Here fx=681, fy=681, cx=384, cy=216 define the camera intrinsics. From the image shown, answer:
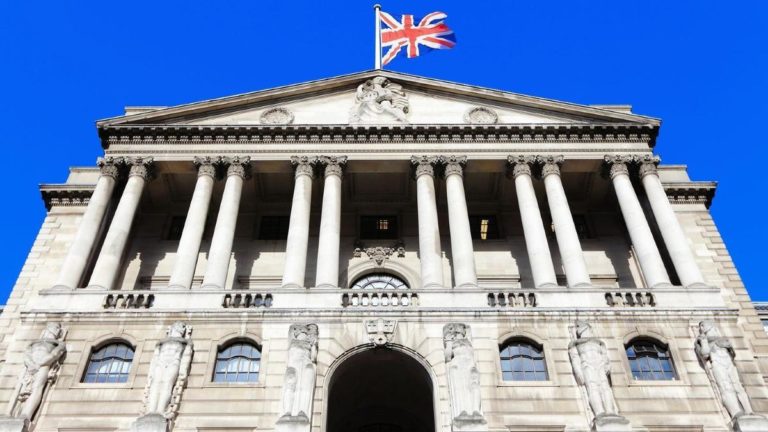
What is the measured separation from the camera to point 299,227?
106 feet

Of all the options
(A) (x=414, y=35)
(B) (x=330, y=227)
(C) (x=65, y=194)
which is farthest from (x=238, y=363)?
(A) (x=414, y=35)

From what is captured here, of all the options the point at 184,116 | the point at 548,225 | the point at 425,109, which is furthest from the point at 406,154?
the point at 184,116

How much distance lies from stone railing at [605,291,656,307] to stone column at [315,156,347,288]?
11.8 meters

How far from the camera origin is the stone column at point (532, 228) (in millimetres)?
30453

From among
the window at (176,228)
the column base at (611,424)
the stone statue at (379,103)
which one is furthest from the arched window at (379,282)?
the column base at (611,424)

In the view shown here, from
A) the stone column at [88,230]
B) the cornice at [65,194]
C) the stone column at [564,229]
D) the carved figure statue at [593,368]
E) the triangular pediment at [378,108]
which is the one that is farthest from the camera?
the cornice at [65,194]

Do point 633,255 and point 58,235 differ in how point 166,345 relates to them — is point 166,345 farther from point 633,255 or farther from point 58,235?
point 633,255

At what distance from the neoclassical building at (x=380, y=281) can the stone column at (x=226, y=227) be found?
108 mm

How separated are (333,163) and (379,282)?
6.87 metres

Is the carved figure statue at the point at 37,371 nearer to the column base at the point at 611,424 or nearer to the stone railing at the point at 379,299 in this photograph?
the stone railing at the point at 379,299

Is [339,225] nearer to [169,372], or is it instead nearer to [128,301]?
[128,301]

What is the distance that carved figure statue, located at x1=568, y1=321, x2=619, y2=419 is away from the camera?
24344 millimetres

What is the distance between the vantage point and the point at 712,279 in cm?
3453

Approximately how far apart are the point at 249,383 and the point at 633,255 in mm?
21855
